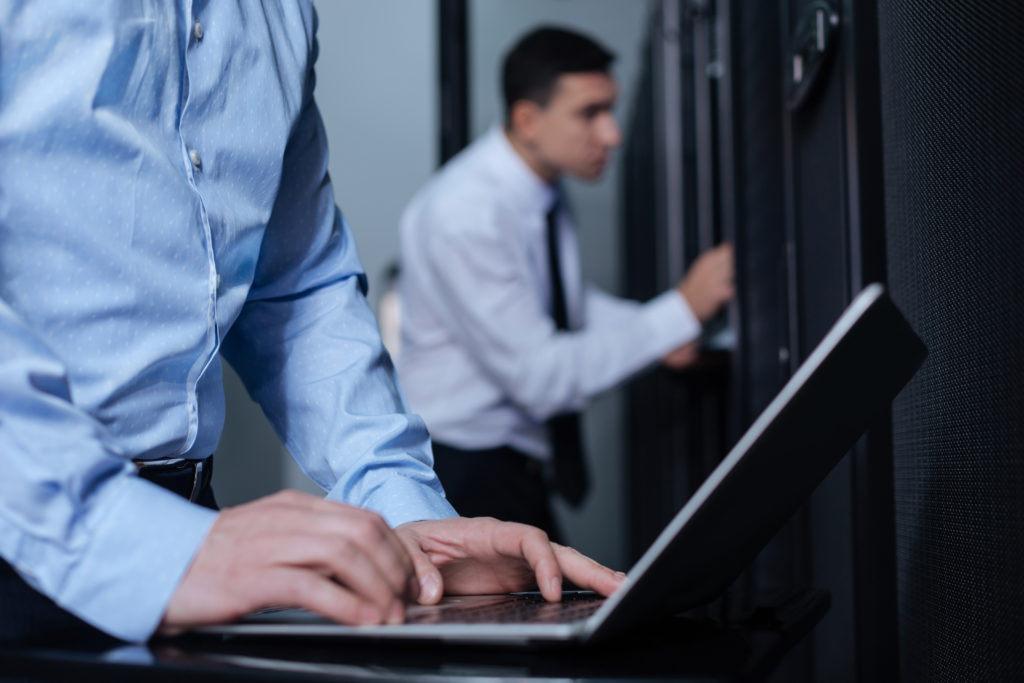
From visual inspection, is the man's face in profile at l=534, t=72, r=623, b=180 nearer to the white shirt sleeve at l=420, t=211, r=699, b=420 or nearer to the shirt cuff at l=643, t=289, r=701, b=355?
the white shirt sleeve at l=420, t=211, r=699, b=420

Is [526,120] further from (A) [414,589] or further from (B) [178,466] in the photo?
(A) [414,589]

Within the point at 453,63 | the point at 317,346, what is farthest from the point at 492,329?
the point at 317,346

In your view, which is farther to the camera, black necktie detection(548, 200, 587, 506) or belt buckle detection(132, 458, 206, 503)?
black necktie detection(548, 200, 587, 506)

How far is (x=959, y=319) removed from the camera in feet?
2.00

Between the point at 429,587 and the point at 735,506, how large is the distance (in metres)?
0.17

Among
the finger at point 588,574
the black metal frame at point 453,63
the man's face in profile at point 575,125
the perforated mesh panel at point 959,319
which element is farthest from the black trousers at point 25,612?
the black metal frame at point 453,63

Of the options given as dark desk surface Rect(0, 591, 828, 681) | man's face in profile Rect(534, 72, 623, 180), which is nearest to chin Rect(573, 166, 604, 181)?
man's face in profile Rect(534, 72, 623, 180)

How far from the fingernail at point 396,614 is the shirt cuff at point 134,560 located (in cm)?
10

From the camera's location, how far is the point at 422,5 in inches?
118

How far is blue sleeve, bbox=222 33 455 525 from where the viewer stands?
71 centimetres

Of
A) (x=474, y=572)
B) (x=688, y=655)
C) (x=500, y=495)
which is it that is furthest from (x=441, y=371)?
(x=688, y=655)

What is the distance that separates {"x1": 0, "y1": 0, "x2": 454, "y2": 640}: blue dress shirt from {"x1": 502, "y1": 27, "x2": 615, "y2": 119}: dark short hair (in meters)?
1.58

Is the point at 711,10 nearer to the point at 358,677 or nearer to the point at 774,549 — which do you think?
the point at 774,549

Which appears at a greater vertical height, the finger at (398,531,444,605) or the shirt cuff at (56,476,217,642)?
the shirt cuff at (56,476,217,642)
